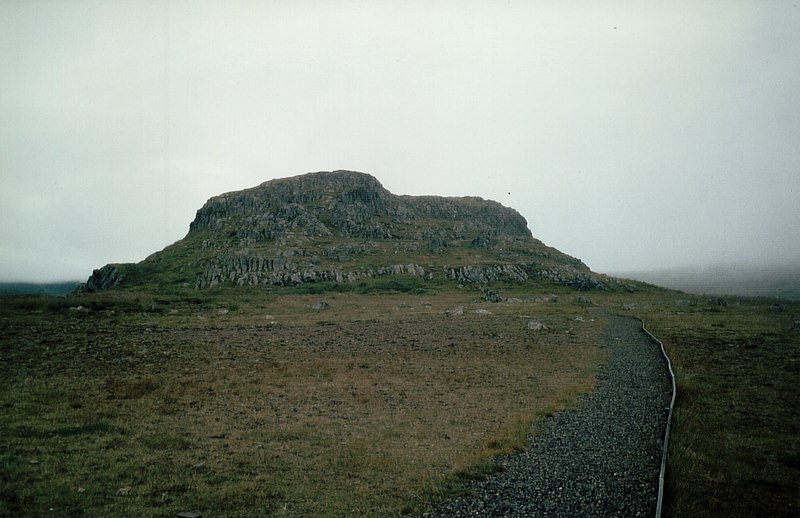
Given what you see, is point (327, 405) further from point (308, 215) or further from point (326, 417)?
point (308, 215)

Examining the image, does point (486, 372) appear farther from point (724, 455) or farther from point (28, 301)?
point (28, 301)

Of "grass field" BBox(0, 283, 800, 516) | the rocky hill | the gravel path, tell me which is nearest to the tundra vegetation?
"grass field" BBox(0, 283, 800, 516)

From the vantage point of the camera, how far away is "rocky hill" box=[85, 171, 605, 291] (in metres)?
117

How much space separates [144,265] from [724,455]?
156 m

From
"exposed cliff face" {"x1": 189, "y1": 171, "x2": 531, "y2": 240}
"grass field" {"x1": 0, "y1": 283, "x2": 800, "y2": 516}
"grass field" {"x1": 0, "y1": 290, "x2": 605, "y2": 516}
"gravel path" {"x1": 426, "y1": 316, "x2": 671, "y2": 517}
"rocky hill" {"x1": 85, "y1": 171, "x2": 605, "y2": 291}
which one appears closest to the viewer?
"gravel path" {"x1": 426, "y1": 316, "x2": 671, "y2": 517}

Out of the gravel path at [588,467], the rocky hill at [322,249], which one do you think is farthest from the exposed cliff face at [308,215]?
the gravel path at [588,467]

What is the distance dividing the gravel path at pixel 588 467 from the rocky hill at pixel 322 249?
102281mm

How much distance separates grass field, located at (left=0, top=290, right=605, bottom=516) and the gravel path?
94 cm

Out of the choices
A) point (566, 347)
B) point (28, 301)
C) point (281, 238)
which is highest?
point (281, 238)

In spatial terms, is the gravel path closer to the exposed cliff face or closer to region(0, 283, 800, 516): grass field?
region(0, 283, 800, 516): grass field

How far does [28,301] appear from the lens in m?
48.8

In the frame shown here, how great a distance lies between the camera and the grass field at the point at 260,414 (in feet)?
33.6

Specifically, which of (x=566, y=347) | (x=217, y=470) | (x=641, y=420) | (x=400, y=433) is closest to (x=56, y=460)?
(x=217, y=470)

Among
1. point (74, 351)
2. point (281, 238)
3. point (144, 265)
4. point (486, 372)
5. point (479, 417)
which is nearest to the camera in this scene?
point (479, 417)
